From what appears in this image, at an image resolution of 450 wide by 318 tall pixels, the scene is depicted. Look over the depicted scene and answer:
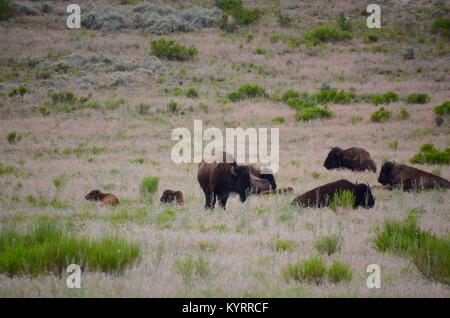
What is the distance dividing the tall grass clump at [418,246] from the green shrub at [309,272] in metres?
1.41

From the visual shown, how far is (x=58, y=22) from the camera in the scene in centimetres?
5762

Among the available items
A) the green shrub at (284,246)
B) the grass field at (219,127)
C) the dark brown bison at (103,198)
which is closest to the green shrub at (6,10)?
the grass field at (219,127)

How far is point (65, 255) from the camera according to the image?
8289 mm

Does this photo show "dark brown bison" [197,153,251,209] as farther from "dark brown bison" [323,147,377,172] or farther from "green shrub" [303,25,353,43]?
"green shrub" [303,25,353,43]

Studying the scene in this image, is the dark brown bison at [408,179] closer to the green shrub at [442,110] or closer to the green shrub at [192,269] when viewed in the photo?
the green shrub at [192,269]

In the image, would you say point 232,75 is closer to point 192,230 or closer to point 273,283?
point 192,230

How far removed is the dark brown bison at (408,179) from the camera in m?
15.2

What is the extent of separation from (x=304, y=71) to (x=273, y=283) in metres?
38.0

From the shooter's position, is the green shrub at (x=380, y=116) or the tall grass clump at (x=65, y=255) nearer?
the tall grass clump at (x=65, y=255)

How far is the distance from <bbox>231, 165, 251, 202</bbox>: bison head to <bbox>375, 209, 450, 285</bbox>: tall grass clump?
122 inches

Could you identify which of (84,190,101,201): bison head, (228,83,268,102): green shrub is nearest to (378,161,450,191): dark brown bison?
(84,190,101,201): bison head

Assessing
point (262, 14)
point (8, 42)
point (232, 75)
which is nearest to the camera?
point (232, 75)

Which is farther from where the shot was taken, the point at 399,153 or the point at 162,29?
the point at 162,29

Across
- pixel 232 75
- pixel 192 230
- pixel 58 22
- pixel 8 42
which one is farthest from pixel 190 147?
pixel 58 22
